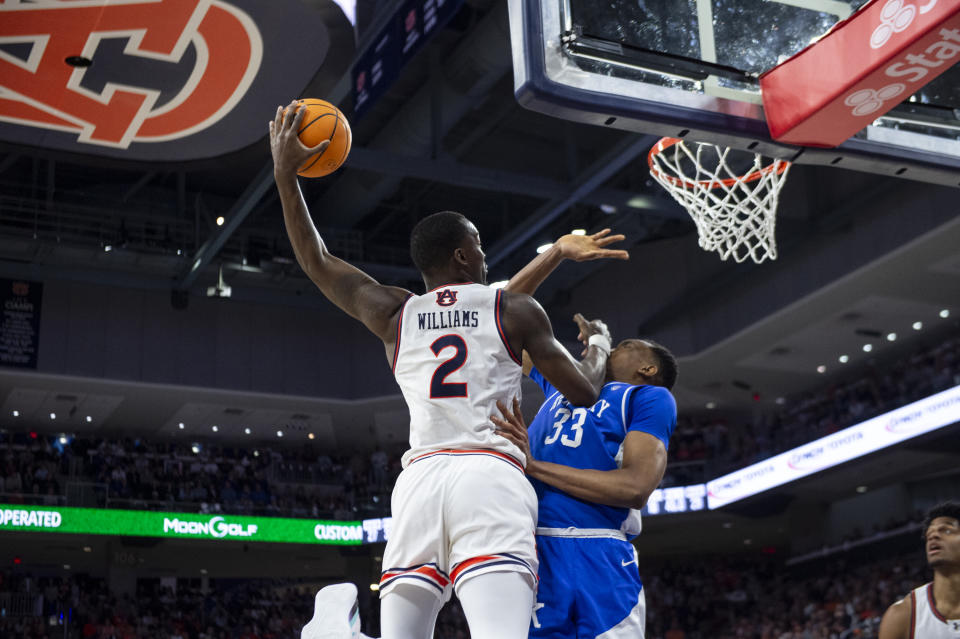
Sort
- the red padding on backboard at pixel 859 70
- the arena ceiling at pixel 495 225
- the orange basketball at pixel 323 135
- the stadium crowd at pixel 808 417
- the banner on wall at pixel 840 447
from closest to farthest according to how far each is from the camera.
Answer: the orange basketball at pixel 323 135 → the red padding on backboard at pixel 859 70 → the arena ceiling at pixel 495 225 → the banner on wall at pixel 840 447 → the stadium crowd at pixel 808 417

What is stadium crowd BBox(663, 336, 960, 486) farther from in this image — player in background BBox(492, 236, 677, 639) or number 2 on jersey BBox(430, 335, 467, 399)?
number 2 on jersey BBox(430, 335, 467, 399)

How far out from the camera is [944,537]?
15.8ft

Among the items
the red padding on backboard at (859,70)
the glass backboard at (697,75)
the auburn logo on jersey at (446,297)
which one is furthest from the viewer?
the glass backboard at (697,75)

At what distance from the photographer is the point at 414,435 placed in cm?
318

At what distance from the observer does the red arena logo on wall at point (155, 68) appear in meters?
7.86

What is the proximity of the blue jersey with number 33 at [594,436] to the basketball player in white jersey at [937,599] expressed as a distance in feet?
6.11

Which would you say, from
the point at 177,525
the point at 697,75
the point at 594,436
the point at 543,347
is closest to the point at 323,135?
the point at 543,347

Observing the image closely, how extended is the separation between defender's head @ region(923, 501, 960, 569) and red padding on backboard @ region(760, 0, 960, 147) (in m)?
1.77

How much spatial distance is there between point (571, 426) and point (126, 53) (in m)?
6.08

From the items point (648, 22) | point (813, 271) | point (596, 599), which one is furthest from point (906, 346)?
point (596, 599)

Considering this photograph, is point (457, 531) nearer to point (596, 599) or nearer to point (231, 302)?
point (596, 599)

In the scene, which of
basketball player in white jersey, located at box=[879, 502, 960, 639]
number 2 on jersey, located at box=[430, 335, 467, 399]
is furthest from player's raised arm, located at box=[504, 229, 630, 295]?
basketball player in white jersey, located at box=[879, 502, 960, 639]

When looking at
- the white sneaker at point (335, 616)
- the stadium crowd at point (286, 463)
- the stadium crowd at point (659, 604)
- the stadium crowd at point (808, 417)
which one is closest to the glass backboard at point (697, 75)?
the white sneaker at point (335, 616)

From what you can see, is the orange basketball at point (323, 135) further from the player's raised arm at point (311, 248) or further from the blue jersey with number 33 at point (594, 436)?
the blue jersey with number 33 at point (594, 436)
